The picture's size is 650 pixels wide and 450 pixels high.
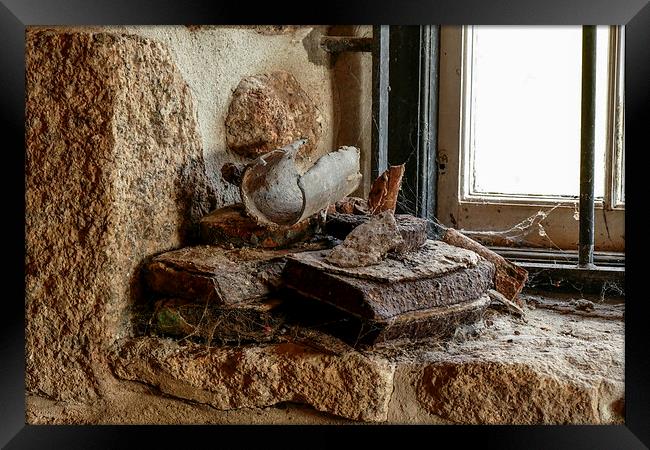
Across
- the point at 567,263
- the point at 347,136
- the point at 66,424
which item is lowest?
the point at 66,424

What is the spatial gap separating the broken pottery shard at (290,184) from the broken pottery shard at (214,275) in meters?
0.08

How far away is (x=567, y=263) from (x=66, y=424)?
81 cm

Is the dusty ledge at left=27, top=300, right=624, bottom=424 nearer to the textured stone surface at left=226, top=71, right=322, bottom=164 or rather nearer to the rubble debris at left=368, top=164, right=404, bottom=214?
the rubble debris at left=368, top=164, right=404, bottom=214

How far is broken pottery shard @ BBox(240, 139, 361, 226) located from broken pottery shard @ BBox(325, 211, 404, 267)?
3.0 inches

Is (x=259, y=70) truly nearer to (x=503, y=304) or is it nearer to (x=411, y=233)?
(x=411, y=233)

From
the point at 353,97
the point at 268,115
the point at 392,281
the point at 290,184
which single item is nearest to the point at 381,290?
the point at 392,281

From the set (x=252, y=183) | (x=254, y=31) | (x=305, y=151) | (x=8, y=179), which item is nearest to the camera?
(x=8, y=179)

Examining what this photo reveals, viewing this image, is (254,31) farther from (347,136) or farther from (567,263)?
(567,263)

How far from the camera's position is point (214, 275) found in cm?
95

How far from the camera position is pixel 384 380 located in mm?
910

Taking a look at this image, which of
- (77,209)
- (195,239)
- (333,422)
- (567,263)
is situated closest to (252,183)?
(195,239)

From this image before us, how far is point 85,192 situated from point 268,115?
39 centimetres

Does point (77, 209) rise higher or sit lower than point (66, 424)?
higher
